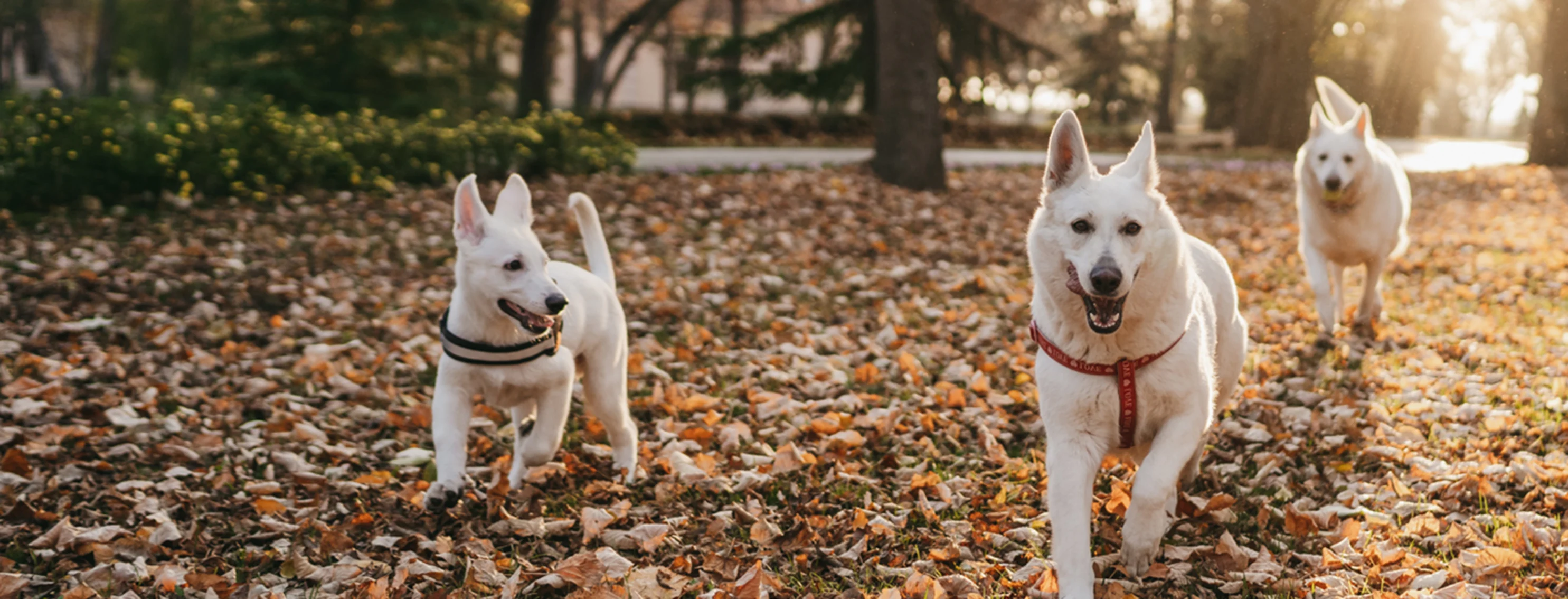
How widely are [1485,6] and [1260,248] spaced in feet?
130

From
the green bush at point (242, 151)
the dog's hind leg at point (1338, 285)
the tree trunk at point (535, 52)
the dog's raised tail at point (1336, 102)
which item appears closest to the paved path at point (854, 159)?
the green bush at point (242, 151)

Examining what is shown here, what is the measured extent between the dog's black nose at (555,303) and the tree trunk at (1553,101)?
22713 mm

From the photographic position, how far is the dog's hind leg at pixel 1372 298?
25.6ft

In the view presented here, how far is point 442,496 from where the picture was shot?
14.8 feet

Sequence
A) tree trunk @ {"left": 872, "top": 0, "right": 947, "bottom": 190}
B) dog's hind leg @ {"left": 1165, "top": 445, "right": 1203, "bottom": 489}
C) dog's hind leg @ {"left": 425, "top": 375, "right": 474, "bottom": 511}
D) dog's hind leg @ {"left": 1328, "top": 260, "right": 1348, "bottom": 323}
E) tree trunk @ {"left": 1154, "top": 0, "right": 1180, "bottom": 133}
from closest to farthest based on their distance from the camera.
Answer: dog's hind leg @ {"left": 425, "top": 375, "right": 474, "bottom": 511} < dog's hind leg @ {"left": 1165, "top": 445, "right": 1203, "bottom": 489} < dog's hind leg @ {"left": 1328, "top": 260, "right": 1348, "bottom": 323} < tree trunk @ {"left": 872, "top": 0, "right": 947, "bottom": 190} < tree trunk @ {"left": 1154, "top": 0, "right": 1180, "bottom": 133}

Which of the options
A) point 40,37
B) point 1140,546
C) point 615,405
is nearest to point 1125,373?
point 1140,546

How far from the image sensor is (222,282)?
892 centimetres

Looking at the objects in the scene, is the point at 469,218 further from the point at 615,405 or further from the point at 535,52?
the point at 535,52

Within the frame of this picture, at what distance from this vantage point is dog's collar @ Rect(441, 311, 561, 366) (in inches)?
185

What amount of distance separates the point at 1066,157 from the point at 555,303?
6.80 feet

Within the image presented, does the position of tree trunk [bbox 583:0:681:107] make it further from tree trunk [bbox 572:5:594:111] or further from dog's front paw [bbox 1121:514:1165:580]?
dog's front paw [bbox 1121:514:1165:580]

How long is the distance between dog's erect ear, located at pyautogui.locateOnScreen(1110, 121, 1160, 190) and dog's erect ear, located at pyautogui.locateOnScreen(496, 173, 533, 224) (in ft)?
8.60

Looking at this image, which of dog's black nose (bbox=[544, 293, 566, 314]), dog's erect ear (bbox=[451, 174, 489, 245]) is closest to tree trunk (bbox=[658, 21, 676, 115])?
dog's erect ear (bbox=[451, 174, 489, 245])

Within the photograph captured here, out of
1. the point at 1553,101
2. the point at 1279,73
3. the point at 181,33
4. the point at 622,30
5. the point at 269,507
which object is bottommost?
the point at 269,507
